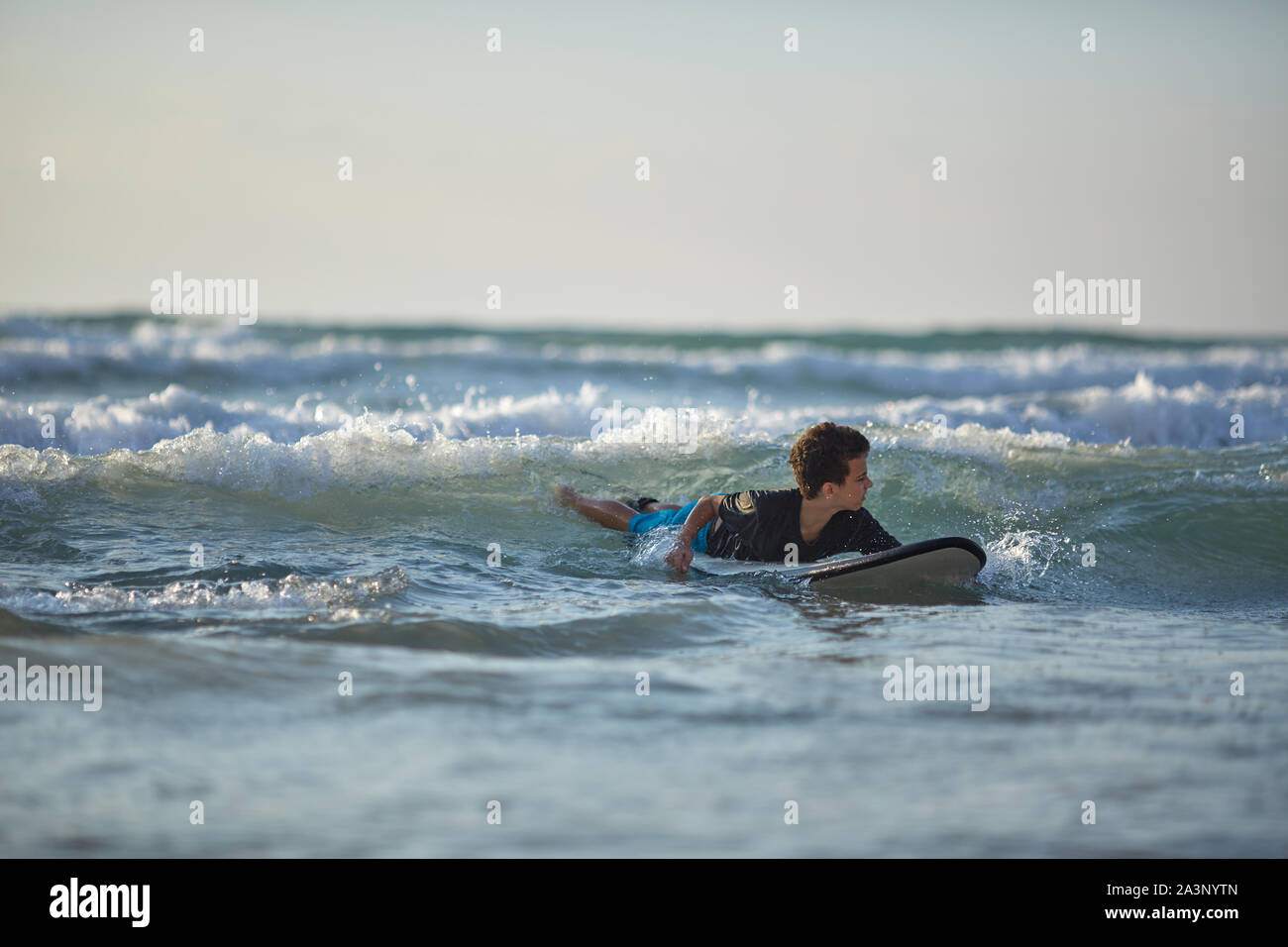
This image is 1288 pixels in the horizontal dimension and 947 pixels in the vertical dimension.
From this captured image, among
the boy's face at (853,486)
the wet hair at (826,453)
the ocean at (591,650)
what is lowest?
the ocean at (591,650)

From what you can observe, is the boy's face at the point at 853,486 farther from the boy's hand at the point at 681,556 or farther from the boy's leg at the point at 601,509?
the boy's leg at the point at 601,509

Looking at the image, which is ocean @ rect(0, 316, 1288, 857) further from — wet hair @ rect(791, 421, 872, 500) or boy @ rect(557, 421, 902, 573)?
wet hair @ rect(791, 421, 872, 500)

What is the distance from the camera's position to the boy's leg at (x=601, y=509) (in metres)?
8.15

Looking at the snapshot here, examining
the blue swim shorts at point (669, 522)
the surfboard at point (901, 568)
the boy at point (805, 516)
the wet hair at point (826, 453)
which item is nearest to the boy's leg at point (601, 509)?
the blue swim shorts at point (669, 522)

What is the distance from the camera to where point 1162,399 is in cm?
1588

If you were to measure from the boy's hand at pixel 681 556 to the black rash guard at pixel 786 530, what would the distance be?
0.95 ft

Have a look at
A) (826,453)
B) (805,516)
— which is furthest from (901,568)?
(826,453)

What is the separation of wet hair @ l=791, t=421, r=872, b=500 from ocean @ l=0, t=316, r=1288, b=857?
0.68 metres

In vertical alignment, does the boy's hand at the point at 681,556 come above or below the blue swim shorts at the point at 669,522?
below

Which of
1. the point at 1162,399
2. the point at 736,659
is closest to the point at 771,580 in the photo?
the point at 736,659

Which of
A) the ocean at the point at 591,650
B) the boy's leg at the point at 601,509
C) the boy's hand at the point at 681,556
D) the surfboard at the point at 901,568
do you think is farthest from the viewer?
the boy's leg at the point at 601,509

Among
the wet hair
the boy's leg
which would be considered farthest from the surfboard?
the boy's leg

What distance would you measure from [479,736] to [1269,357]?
24914 millimetres
